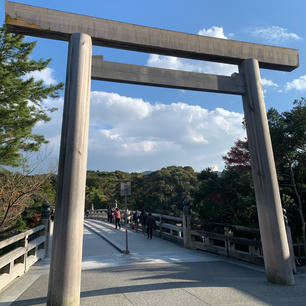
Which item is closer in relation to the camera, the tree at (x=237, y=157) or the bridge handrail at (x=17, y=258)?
the bridge handrail at (x=17, y=258)

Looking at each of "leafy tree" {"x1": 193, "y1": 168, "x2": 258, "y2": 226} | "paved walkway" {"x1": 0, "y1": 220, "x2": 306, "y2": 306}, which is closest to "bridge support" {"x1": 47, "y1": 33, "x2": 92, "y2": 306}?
"paved walkway" {"x1": 0, "y1": 220, "x2": 306, "y2": 306}

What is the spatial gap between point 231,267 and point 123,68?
17.4ft

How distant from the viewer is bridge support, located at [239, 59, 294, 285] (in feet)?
14.1

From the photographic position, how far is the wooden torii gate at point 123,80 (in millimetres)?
3488

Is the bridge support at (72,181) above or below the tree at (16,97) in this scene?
below

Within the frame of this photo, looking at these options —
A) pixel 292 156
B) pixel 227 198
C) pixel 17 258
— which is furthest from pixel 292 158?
pixel 17 258

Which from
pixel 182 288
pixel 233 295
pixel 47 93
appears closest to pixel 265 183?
pixel 233 295

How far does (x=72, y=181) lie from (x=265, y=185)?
3.52 meters

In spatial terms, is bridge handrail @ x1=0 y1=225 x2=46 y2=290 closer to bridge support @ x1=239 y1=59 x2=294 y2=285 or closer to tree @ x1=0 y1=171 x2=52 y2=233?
tree @ x1=0 y1=171 x2=52 y2=233

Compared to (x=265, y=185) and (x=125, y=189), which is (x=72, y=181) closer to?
(x=265, y=185)

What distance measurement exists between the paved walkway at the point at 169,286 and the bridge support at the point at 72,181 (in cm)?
52

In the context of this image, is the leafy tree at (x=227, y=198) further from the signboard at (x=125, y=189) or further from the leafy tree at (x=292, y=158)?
the signboard at (x=125, y=189)

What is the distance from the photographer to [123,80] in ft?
14.9

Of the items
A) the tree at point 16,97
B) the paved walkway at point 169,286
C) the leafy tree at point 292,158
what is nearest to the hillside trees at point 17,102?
the tree at point 16,97
